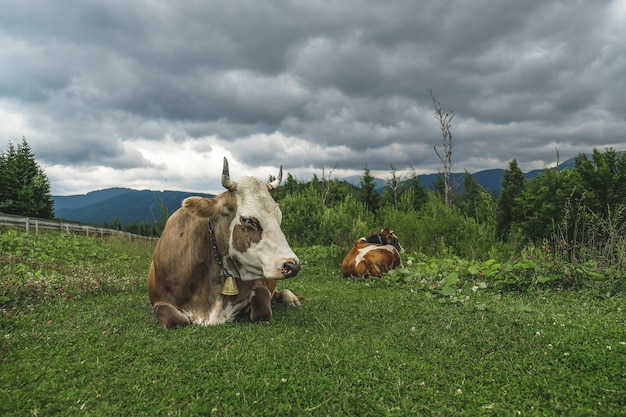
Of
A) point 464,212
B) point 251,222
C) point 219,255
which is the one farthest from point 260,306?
point 464,212

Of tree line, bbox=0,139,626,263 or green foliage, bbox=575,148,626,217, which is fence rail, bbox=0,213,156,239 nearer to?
tree line, bbox=0,139,626,263

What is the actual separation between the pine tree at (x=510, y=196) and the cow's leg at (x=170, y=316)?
4709cm

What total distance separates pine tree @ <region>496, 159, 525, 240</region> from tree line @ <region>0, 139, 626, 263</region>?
144 millimetres

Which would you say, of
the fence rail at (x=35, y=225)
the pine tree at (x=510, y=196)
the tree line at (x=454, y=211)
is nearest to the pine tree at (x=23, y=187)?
the tree line at (x=454, y=211)

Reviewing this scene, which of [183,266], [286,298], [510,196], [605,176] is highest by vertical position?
[605,176]

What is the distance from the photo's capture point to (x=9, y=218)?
18.4 m

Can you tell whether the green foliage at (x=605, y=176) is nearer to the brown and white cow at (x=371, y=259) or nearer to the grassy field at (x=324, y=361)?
the brown and white cow at (x=371, y=259)

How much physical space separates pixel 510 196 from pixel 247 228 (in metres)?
57.7

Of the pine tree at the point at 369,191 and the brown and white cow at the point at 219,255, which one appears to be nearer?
the brown and white cow at the point at 219,255

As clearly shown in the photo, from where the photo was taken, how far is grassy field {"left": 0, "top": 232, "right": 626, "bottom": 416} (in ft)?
9.79

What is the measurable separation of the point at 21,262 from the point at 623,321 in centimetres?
1087

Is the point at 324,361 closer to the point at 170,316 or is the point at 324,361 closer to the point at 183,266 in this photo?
the point at 170,316

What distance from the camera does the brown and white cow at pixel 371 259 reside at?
32.0ft

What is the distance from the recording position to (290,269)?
4293 mm
